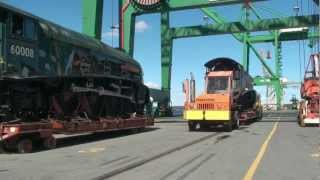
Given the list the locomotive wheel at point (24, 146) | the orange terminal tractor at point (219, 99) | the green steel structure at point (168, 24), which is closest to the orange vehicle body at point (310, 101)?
the orange terminal tractor at point (219, 99)

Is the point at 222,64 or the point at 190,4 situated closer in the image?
the point at 222,64

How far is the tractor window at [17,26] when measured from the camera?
1769 centimetres

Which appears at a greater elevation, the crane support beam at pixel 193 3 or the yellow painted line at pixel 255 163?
the crane support beam at pixel 193 3

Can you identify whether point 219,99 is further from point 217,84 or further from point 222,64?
point 222,64

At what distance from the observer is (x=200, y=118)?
2836 centimetres

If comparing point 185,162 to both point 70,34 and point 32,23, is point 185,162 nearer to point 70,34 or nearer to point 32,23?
point 32,23

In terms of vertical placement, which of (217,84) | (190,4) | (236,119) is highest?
(190,4)

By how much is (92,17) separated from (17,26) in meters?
24.1

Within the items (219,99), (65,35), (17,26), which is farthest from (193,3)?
(17,26)

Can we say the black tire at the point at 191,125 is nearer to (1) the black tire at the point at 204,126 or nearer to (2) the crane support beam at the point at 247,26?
(1) the black tire at the point at 204,126

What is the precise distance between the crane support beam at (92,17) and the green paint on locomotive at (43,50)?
15588mm

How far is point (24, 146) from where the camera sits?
57.7ft

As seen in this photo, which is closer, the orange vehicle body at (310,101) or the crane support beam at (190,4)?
the orange vehicle body at (310,101)

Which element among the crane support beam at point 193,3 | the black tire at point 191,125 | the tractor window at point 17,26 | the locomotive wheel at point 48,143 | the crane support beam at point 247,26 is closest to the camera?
the tractor window at point 17,26
